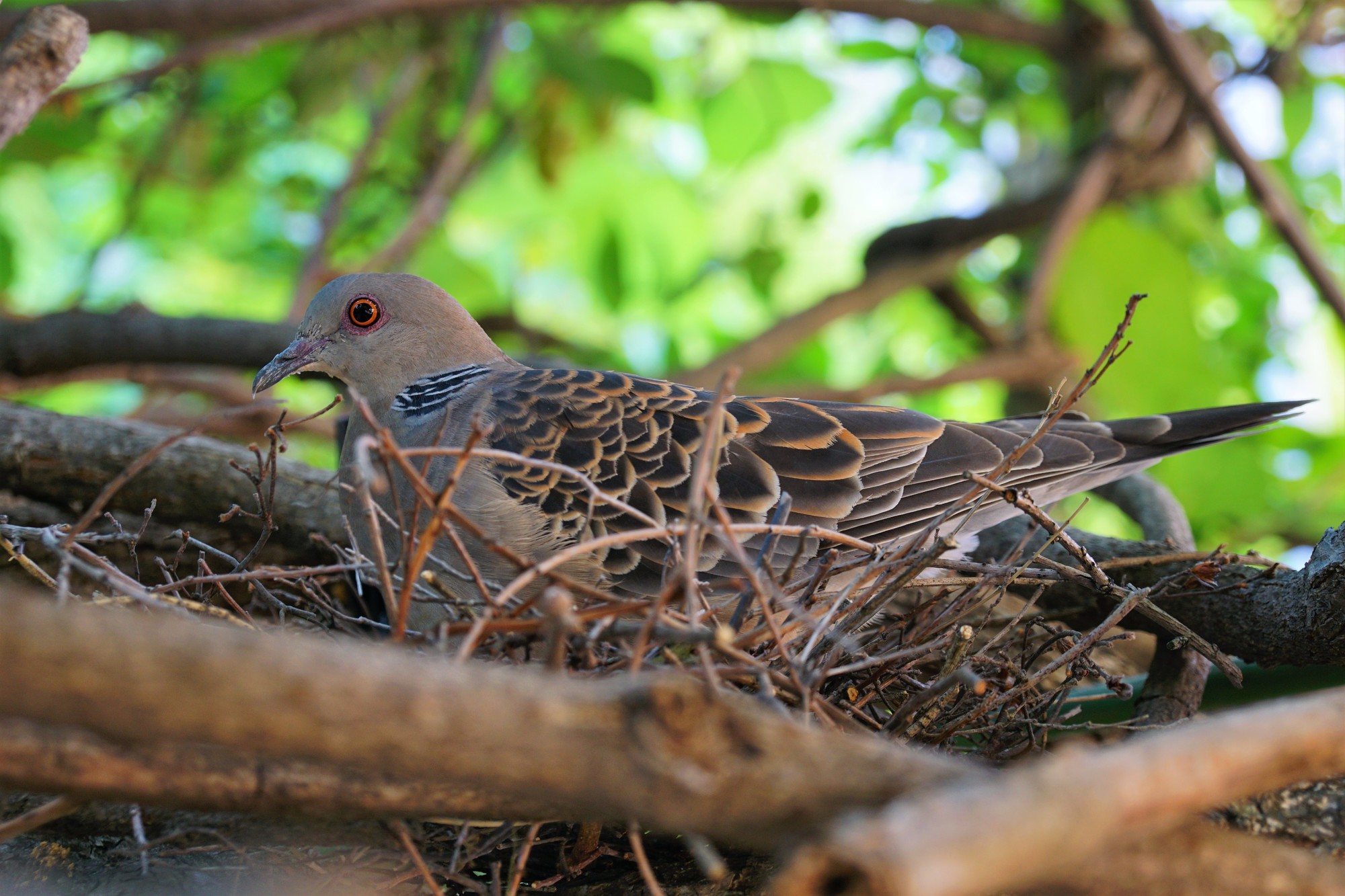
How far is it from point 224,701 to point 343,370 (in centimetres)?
219

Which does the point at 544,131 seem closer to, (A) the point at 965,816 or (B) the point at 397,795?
(B) the point at 397,795

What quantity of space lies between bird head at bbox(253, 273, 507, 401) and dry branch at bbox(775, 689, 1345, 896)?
Answer: 2279 mm

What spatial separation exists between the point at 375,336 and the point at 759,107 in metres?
2.48

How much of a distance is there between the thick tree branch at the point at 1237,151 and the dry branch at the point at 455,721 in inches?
136

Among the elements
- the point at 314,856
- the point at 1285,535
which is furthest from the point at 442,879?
the point at 1285,535

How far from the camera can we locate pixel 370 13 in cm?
368

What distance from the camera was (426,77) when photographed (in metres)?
5.19

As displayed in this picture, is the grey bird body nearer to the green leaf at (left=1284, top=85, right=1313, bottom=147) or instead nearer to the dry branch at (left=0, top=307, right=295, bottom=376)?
the dry branch at (left=0, top=307, right=295, bottom=376)

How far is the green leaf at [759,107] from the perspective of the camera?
461cm

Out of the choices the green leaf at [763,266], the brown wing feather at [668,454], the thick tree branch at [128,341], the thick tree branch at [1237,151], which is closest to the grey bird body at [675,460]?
the brown wing feather at [668,454]

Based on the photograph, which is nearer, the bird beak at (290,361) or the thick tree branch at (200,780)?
the thick tree branch at (200,780)

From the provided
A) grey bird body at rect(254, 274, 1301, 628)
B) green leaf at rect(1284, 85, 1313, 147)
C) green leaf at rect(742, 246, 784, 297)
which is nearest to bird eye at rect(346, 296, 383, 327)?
grey bird body at rect(254, 274, 1301, 628)

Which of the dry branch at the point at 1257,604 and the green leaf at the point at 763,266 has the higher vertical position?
the green leaf at the point at 763,266

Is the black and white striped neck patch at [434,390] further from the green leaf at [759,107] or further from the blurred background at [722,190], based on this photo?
the green leaf at [759,107]
